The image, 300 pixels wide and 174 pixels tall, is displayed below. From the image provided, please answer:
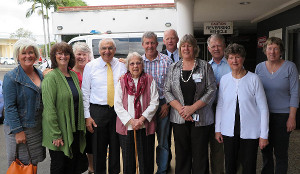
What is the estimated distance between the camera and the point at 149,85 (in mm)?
3143

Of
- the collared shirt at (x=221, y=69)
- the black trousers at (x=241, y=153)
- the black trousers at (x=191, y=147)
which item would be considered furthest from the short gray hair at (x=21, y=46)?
the black trousers at (x=241, y=153)

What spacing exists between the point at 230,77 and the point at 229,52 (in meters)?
0.29

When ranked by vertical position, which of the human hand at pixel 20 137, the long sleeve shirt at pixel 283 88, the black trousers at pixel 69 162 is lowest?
the black trousers at pixel 69 162

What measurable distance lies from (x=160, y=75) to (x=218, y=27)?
710cm

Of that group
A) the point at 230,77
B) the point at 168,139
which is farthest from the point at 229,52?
the point at 168,139

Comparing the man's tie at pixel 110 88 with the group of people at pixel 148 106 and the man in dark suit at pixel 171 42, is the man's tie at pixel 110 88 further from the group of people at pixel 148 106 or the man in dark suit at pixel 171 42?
the man in dark suit at pixel 171 42

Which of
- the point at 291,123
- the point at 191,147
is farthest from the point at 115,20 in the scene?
the point at 291,123

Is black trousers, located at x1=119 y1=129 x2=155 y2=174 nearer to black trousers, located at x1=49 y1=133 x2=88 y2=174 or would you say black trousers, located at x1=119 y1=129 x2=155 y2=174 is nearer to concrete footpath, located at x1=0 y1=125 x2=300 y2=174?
black trousers, located at x1=49 y1=133 x2=88 y2=174

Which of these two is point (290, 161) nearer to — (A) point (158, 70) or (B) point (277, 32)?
(A) point (158, 70)

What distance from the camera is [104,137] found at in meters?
3.39

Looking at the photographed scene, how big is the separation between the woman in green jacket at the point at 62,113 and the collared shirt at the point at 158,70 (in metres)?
0.97

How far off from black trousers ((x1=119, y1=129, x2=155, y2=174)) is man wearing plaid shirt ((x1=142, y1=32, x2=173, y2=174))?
329 mm

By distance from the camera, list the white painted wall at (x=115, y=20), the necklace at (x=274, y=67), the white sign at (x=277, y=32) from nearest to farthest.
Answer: the necklace at (x=274, y=67), the white sign at (x=277, y=32), the white painted wall at (x=115, y=20)

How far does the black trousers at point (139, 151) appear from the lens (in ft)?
10.3
